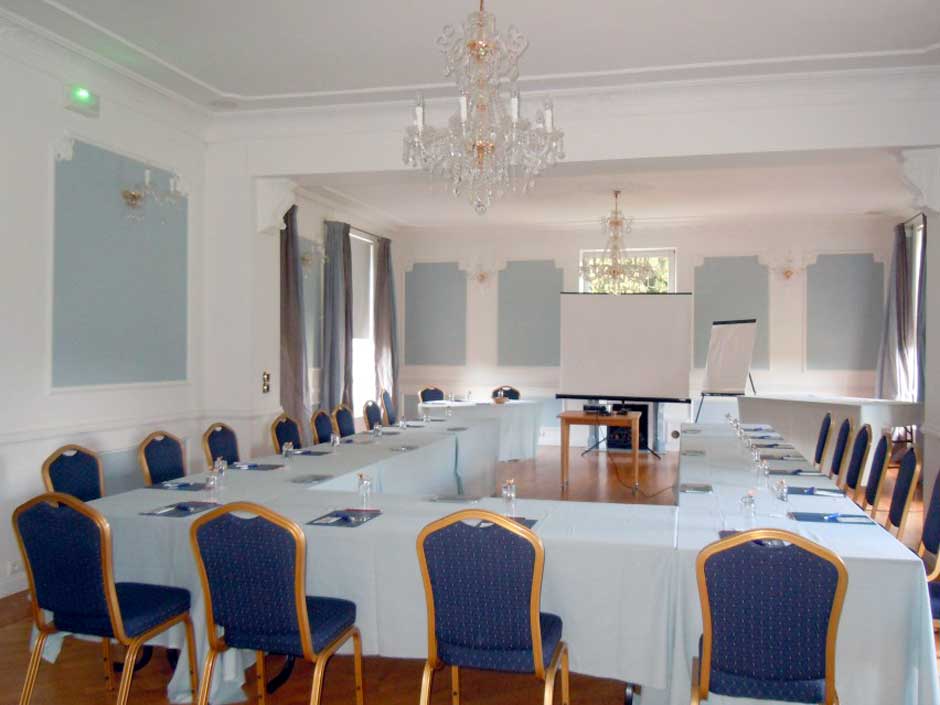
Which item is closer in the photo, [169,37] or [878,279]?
[169,37]

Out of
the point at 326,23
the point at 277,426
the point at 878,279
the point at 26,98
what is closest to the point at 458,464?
the point at 277,426

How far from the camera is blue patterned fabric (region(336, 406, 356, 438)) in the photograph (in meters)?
6.53

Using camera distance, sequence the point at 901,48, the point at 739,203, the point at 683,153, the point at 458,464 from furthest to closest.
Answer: the point at 739,203 < the point at 458,464 < the point at 683,153 < the point at 901,48

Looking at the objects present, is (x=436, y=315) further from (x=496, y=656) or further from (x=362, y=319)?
(x=496, y=656)

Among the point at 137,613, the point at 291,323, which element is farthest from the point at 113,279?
the point at 137,613

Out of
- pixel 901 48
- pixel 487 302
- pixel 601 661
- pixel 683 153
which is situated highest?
pixel 901 48

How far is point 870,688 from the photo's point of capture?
238cm

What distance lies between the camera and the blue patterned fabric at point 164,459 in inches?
167

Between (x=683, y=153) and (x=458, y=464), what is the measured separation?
2.86 m

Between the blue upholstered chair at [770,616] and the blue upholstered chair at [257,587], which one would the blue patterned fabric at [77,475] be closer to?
the blue upholstered chair at [257,587]

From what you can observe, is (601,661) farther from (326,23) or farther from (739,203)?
(739,203)

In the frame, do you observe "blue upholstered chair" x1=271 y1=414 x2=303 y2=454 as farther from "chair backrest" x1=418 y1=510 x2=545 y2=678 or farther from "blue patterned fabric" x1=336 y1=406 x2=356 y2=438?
"chair backrest" x1=418 y1=510 x2=545 y2=678

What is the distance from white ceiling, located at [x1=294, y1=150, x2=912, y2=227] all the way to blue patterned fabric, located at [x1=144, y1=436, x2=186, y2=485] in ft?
8.49

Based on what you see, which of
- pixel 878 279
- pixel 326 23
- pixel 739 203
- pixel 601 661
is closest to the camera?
pixel 601 661
